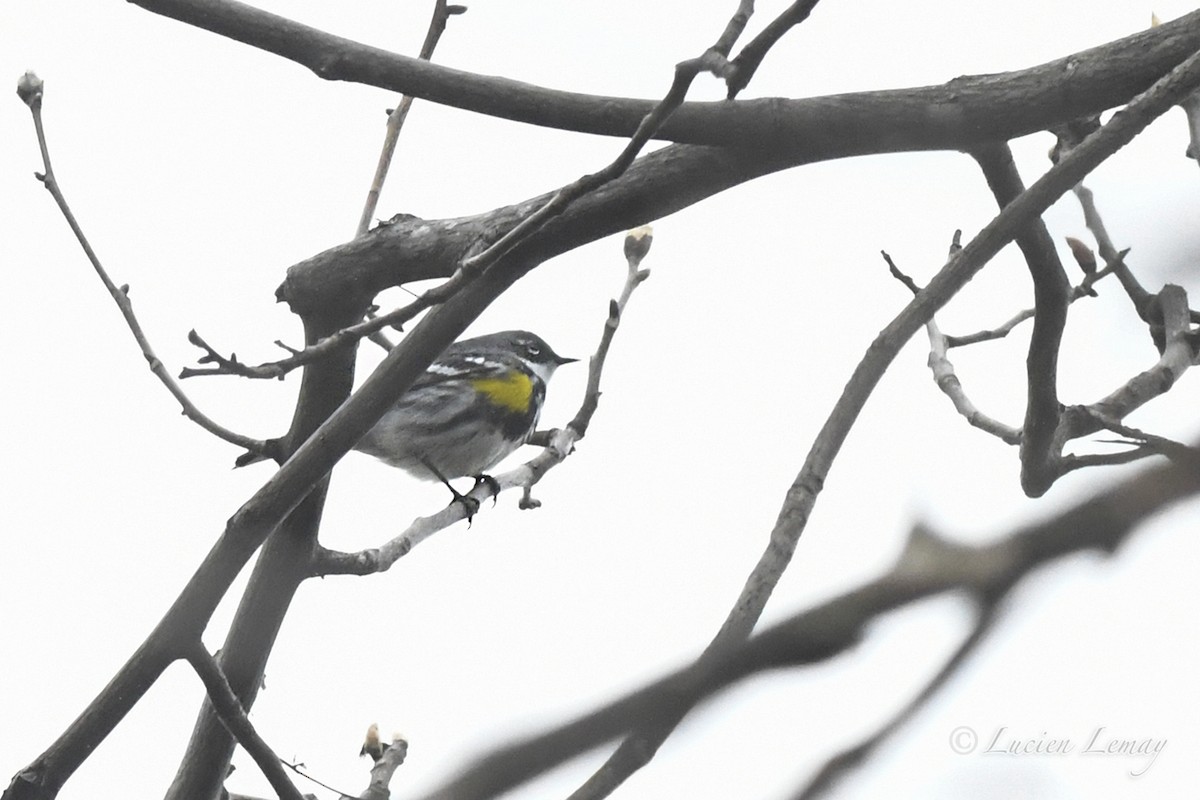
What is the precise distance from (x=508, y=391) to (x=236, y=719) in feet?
16.3

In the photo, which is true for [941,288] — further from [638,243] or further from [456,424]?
[456,424]

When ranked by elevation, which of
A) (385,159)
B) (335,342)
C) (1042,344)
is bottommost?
(335,342)

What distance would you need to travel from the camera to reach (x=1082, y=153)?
11.1ft

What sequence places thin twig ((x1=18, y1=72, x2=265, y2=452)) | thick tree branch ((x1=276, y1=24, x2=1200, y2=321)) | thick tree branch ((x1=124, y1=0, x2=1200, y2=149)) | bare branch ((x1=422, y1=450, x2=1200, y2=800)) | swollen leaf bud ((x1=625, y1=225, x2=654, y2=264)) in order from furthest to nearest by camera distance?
1. swollen leaf bud ((x1=625, y1=225, x2=654, y2=264))
2. thin twig ((x1=18, y1=72, x2=265, y2=452))
3. thick tree branch ((x1=276, y1=24, x2=1200, y2=321))
4. thick tree branch ((x1=124, y1=0, x2=1200, y2=149))
5. bare branch ((x1=422, y1=450, x2=1200, y2=800))

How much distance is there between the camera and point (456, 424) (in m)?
8.09

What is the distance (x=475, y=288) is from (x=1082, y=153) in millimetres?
1645

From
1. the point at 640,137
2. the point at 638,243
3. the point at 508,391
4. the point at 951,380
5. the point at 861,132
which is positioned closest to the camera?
the point at 640,137

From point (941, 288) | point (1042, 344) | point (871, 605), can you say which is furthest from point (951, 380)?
point (871, 605)

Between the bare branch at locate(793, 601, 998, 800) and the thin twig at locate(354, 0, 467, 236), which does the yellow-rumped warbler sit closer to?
the thin twig at locate(354, 0, 467, 236)

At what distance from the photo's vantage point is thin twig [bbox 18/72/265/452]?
3.88 metres

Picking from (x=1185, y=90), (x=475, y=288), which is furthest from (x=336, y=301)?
(x=1185, y=90)

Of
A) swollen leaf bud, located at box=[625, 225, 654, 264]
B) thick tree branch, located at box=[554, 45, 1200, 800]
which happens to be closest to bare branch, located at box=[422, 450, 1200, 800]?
thick tree branch, located at box=[554, 45, 1200, 800]

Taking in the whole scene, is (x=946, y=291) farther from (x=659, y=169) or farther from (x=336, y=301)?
(x=336, y=301)

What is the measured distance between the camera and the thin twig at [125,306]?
12.7 feet
